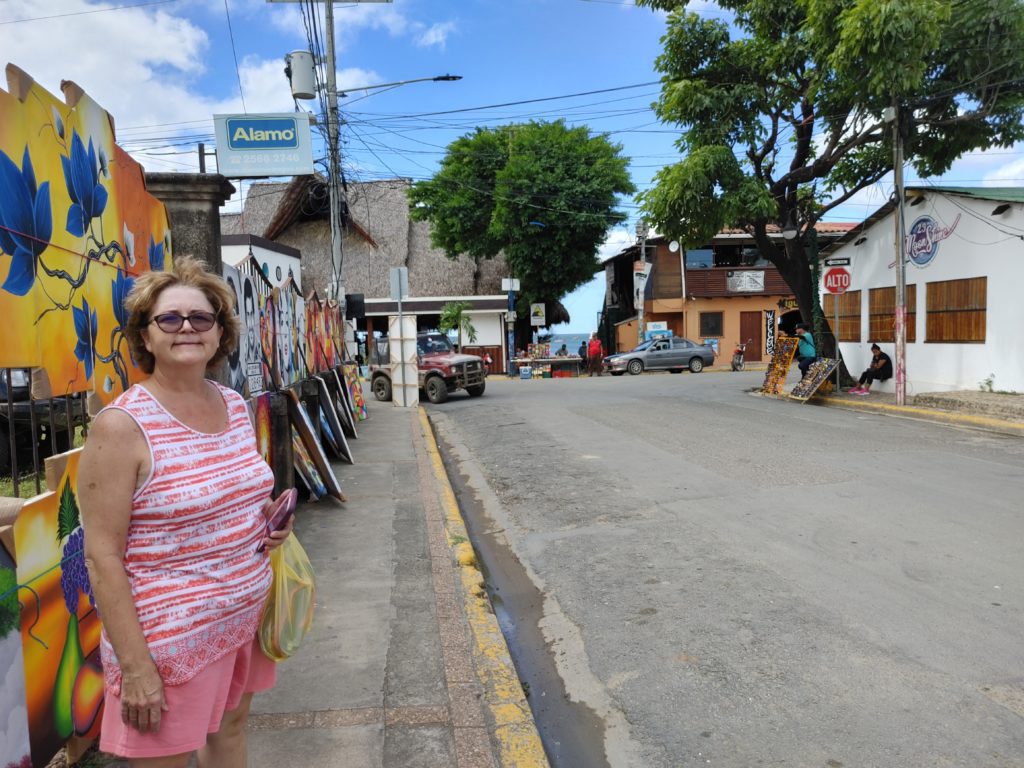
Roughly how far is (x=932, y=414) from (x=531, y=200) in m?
20.2

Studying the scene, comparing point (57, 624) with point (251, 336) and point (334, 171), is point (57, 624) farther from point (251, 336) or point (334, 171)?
point (334, 171)

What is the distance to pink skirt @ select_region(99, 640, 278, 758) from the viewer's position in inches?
76.1

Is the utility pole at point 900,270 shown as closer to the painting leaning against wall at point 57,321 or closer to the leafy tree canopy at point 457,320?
the painting leaning against wall at point 57,321

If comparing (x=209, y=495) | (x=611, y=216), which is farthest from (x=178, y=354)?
(x=611, y=216)

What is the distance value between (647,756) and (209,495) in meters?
2.18

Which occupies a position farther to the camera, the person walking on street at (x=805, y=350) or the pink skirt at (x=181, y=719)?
the person walking on street at (x=805, y=350)

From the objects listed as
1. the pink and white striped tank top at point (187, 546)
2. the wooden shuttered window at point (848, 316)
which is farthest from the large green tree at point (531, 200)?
the pink and white striped tank top at point (187, 546)

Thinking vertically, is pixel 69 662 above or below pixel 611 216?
below

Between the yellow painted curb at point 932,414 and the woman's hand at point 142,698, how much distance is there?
1226 cm

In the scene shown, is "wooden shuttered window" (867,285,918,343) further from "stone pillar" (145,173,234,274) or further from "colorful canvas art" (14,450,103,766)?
"colorful canvas art" (14,450,103,766)

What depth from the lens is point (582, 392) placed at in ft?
62.5

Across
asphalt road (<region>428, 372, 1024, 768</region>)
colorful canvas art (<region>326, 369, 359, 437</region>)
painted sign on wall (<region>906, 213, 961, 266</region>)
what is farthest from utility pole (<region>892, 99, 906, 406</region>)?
colorful canvas art (<region>326, 369, 359, 437</region>)

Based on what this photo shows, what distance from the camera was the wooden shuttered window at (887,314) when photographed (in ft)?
53.0

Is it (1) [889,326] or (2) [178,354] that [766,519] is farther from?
(1) [889,326]
